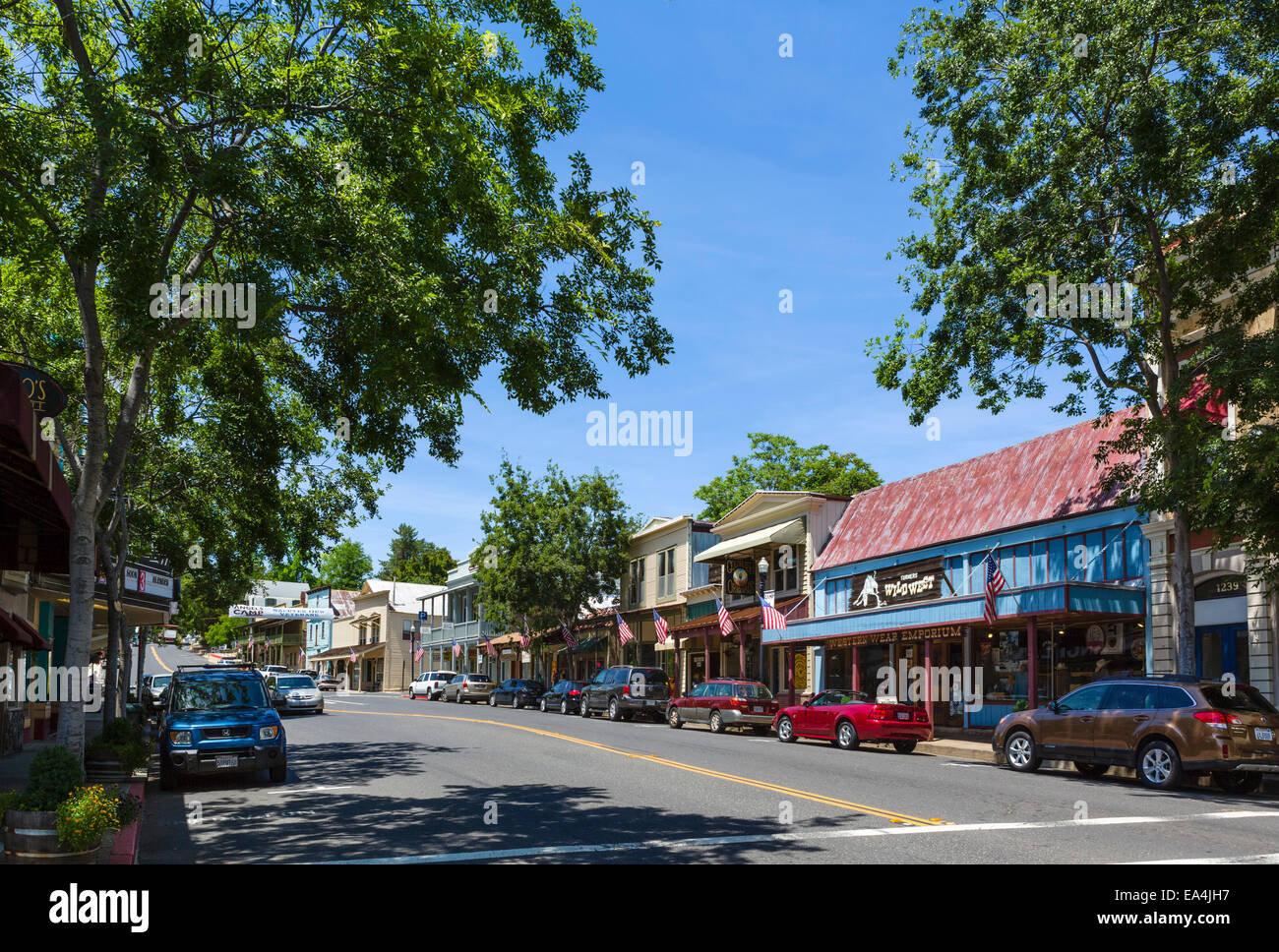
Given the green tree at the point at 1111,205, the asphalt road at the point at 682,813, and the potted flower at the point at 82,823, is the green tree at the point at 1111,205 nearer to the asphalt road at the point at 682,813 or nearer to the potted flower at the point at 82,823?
the asphalt road at the point at 682,813

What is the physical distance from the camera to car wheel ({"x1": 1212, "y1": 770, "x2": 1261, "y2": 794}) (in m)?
15.0

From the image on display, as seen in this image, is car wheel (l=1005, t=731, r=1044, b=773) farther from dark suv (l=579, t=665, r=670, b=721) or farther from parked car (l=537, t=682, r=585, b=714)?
parked car (l=537, t=682, r=585, b=714)

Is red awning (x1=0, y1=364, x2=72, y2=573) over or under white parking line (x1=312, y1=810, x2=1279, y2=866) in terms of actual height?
over

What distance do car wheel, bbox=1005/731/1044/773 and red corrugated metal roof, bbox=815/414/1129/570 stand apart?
6.79 metres

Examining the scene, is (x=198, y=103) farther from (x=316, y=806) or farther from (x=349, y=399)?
(x=316, y=806)

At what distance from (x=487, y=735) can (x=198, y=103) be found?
17.1m

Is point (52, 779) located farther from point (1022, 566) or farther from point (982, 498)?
point (982, 498)

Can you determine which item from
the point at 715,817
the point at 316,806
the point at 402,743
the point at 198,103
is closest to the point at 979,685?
the point at 402,743

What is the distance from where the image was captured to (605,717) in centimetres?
3650

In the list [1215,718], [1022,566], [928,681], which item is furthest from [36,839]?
[1022,566]

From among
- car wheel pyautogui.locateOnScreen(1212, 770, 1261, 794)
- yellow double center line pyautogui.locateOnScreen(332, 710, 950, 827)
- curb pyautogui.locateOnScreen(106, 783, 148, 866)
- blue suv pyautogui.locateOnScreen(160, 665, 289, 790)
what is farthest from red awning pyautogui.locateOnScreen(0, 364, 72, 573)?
car wheel pyautogui.locateOnScreen(1212, 770, 1261, 794)

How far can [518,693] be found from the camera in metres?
45.4

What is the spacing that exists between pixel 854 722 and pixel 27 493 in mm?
17378

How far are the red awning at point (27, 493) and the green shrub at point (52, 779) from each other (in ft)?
7.92
